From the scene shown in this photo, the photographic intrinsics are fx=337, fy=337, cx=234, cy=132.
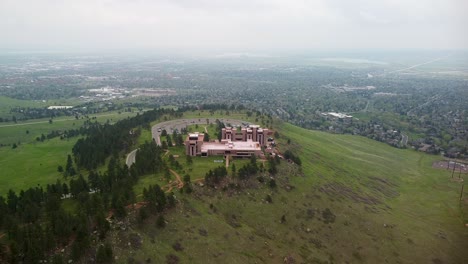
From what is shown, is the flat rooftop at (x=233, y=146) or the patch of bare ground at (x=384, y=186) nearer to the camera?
the flat rooftop at (x=233, y=146)

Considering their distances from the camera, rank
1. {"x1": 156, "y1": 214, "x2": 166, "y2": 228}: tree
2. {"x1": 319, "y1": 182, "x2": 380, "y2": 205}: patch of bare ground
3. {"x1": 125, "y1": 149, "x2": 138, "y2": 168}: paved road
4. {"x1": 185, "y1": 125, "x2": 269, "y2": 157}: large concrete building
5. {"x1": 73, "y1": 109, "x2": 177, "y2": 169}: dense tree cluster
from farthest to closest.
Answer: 1. {"x1": 73, "y1": 109, "x2": 177, "y2": 169}: dense tree cluster
2. {"x1": 185, "y1": 125, "x2": 269, "y2": 157}: large concrete building
3. {"x1": 125, "y1": 149, "x2": 138, "y2": 168}: paved road
4. {"x1": 319, "y1": 182, "x2": 380, "y2": 205}: patch of bare ground
5. {"x1": 156, "y1": 214, "x2": 166, "y2": 228}: tree

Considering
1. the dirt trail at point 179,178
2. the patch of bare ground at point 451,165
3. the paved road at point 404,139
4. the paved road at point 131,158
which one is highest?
the dirt trail at point 179,178

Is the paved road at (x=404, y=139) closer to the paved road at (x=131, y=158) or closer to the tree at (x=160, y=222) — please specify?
the paved road at (x=131, y=158)

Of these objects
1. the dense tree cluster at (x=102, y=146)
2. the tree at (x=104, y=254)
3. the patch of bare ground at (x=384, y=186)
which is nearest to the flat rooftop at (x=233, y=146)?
the dense tree cluster at (x=102, y=146)

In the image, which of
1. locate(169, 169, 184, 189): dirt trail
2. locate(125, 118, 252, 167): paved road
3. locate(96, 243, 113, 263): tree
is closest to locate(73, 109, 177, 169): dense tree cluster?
locate(125, 118, 252, 167): paved road

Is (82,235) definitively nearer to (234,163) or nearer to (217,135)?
(234,163)

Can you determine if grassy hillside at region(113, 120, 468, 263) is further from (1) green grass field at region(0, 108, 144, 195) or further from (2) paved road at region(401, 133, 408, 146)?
(2) paved road at region(401, 133, 408, 146)

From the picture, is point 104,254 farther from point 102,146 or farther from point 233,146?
point 102,146
